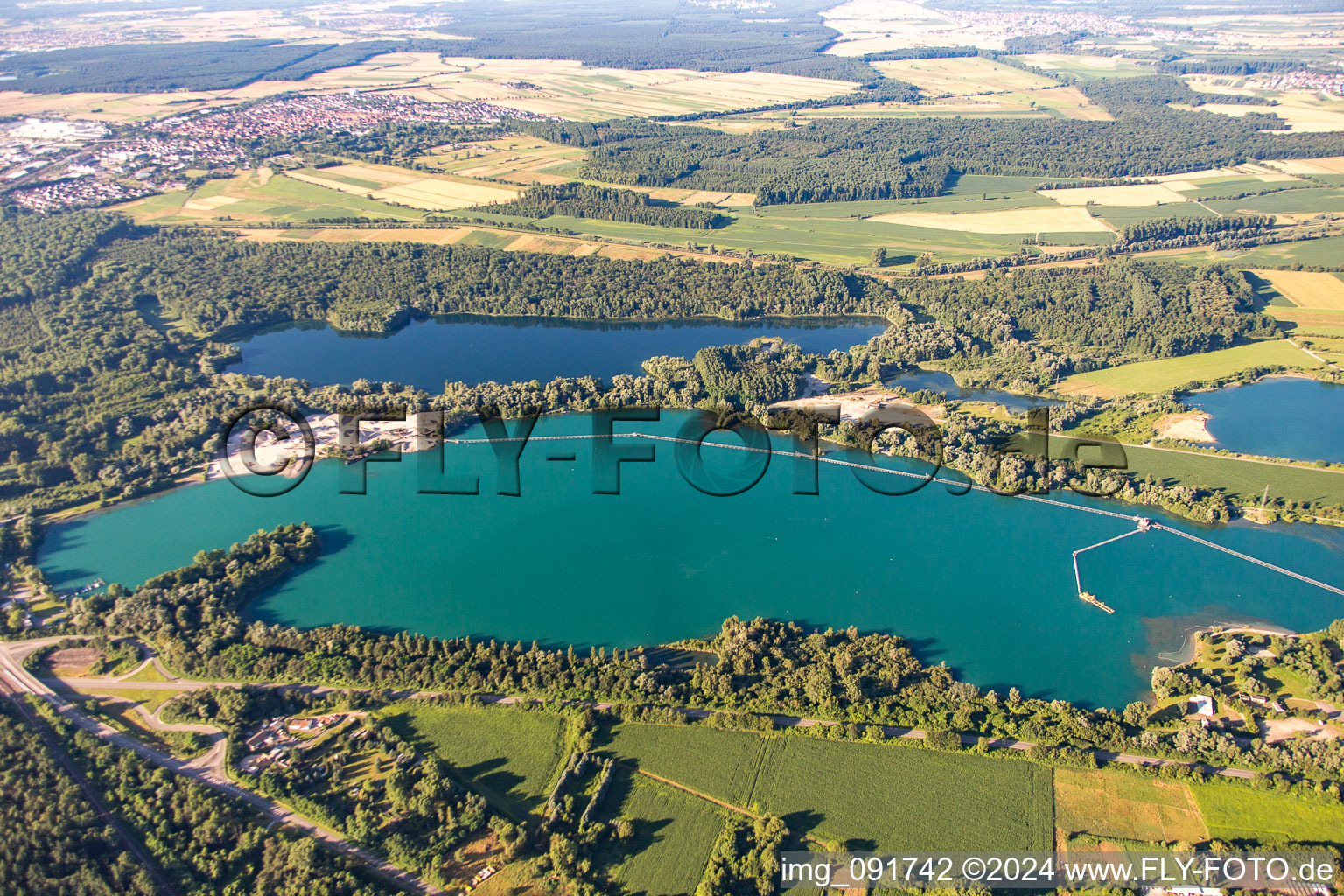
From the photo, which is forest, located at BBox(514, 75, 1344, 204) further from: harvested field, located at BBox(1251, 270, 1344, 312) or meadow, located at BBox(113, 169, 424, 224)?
harvested field, located at BBox(1251, 270, 1344, 312)

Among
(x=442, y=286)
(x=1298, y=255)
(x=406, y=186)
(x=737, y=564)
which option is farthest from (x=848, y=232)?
(x=737, y=564)

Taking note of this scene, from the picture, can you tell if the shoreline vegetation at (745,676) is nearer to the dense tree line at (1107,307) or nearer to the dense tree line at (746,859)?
the dense tree line at (746,859)

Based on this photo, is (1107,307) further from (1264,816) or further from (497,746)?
(497,746)

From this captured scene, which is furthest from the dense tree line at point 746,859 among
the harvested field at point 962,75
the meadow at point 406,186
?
the harvested field at point 962,75

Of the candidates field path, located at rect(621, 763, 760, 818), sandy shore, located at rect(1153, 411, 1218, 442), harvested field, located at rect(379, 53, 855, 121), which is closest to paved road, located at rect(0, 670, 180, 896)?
field path, located at rect(621, 763, 760, 818)

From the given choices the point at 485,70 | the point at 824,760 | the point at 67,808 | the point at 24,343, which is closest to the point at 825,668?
the point at 824,760

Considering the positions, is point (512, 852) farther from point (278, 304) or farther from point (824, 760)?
point (278, 304)

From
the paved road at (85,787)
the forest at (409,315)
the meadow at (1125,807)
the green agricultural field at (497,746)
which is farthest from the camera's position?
the forest at (409,315)
